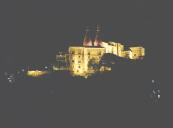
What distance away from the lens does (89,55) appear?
148 feet

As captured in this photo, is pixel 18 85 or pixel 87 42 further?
pixel 87 42

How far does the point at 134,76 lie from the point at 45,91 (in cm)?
611

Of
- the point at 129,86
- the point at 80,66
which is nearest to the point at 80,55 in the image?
the point at 80,66

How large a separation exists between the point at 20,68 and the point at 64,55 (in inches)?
113

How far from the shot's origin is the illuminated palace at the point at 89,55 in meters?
44.0

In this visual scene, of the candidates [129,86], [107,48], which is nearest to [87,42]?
[107,48]

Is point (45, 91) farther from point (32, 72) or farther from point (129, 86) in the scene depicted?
point (129, 86)

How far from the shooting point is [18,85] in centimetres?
4322

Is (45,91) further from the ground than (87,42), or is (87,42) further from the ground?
(87,42)

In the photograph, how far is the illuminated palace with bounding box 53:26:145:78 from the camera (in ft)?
144

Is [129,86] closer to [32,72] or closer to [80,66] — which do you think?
[80,66]

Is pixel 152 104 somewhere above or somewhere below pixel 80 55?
below

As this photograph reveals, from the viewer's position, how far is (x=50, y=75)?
43750mm

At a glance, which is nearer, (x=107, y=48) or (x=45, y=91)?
(x=45, y=91)
